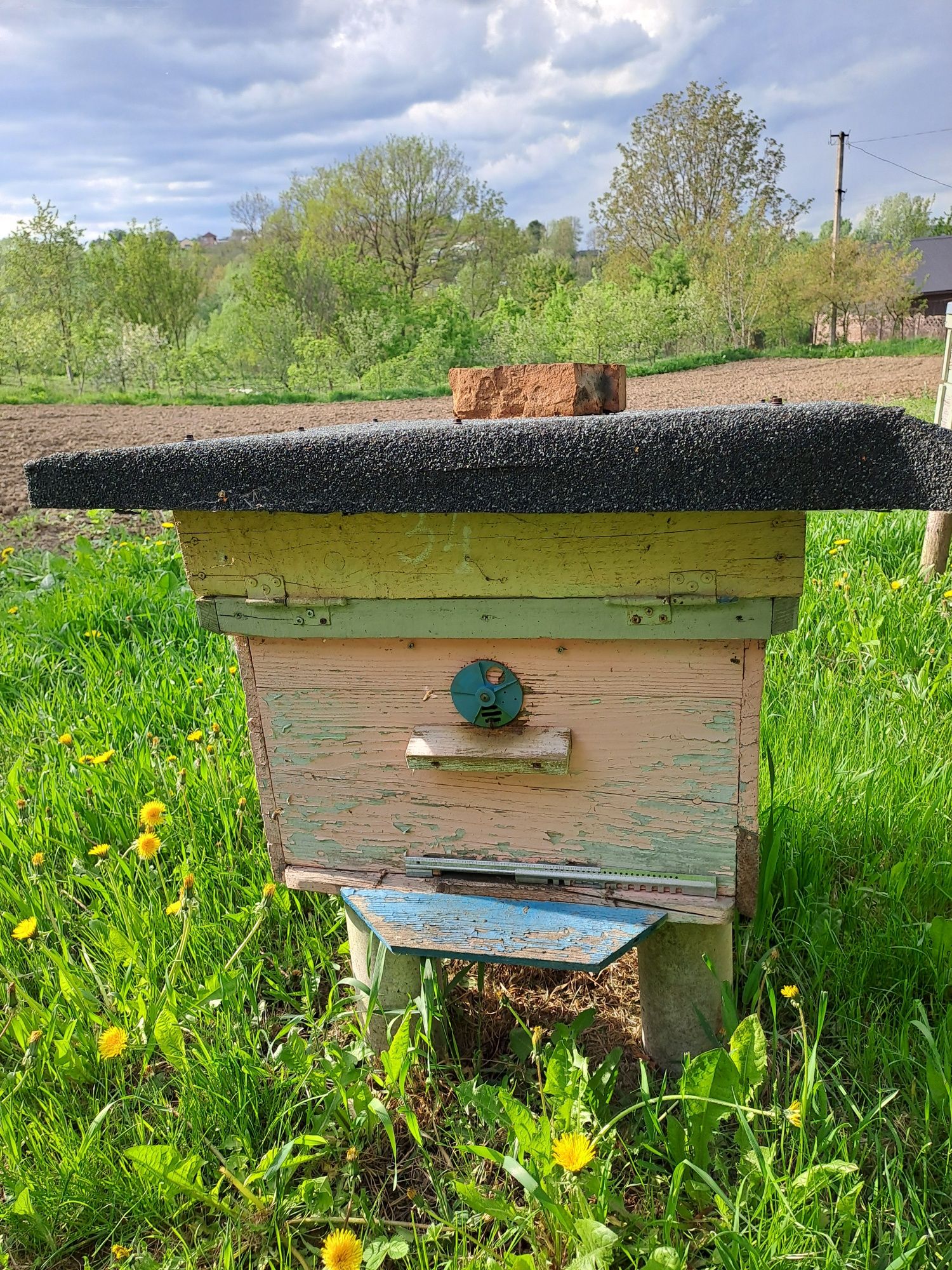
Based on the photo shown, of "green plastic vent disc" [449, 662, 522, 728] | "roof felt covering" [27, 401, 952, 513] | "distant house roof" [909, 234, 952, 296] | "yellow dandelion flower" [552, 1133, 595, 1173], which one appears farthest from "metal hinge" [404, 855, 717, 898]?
"distant house roof" [909, 234, 952, 296]

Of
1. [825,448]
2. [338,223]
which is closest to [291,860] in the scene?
[825,448]

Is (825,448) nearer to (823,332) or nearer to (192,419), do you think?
(192,419)

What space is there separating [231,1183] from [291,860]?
0.62 metres

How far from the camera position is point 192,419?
15.3m

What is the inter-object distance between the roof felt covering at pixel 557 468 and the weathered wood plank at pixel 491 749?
20.0 inches

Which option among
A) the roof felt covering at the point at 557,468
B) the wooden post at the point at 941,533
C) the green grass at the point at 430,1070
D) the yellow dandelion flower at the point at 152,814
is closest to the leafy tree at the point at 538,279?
the wooden post at the point at 941,533

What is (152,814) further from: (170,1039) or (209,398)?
(209,398)

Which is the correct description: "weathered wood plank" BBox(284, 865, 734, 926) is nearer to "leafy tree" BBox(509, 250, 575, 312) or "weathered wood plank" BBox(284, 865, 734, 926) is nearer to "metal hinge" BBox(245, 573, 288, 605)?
"metal hinge" BBox(245, 573, 288, 605)

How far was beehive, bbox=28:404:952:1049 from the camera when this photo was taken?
1033 millimetres

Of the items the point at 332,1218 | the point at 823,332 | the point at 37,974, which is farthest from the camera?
the point at 823,332

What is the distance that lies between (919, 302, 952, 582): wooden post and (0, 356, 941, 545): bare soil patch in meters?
4.85

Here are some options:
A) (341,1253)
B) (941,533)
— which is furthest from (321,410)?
(341,1253)

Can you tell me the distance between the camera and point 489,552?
1338 mm

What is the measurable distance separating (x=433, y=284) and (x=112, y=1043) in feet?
126
